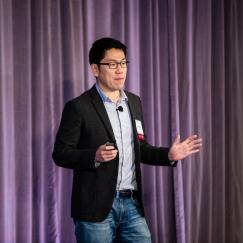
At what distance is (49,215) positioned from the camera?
2.88m

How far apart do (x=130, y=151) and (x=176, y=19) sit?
4.93 feet

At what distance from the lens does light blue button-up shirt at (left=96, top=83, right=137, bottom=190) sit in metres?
2.17

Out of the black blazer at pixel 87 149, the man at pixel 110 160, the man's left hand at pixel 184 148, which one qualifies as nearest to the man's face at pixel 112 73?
the man at pixel 110 160

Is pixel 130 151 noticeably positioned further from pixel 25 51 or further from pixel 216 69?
pixel 216 69

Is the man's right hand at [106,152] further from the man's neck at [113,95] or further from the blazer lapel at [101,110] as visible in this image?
the man's neck at [113,95]

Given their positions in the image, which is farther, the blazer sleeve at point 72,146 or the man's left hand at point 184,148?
the man's left hand at point 184,148

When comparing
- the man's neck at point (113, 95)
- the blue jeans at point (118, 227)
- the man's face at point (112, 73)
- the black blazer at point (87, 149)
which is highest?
the man's face at point (112, 73)

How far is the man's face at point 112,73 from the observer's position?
7.29ft

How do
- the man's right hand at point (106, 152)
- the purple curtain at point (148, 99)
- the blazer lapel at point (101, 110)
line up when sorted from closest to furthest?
the man's right hand at point (106, 152) < the blazer lapel at point (101, 110) < the purple curtain at point (148, 99)

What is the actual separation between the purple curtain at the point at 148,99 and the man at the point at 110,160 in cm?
72

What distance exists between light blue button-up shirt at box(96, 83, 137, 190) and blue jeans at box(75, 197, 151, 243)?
0.31 ft

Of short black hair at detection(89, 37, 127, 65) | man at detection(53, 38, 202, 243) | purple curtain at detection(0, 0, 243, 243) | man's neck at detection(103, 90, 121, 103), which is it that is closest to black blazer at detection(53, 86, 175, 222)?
man at detection(53, 38, 202, 243)

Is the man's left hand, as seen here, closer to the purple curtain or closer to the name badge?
the name badge

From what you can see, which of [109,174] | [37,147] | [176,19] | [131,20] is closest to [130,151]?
[109,174]
